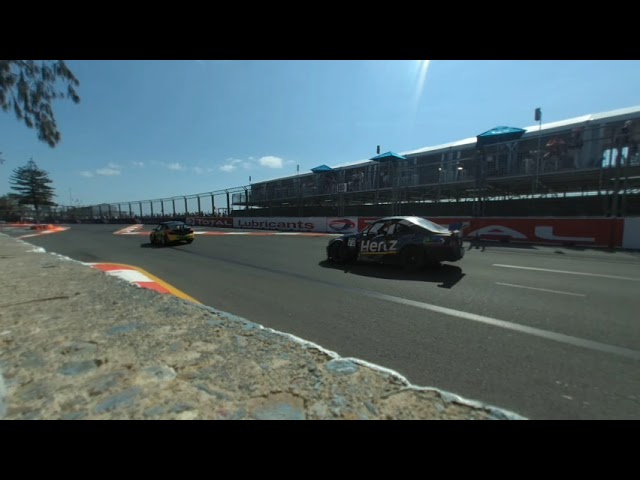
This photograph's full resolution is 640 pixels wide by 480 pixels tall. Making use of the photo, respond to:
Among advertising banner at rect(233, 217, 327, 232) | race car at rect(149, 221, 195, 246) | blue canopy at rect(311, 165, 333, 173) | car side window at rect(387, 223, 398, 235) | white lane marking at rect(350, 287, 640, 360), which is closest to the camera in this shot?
white lane marking at rect(350, 287, 640, 360)

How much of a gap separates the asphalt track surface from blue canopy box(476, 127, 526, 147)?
30.4 ft

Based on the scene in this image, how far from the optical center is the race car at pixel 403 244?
714cm

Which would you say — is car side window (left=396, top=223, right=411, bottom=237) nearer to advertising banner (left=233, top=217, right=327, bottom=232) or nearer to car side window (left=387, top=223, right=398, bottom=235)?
car side window (left=387, top=223, right=398, bottom=235)

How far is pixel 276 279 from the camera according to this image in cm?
700

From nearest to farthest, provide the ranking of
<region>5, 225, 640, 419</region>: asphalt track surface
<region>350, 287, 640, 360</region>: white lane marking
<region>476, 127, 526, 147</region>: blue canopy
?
1. <region>5, 225, 640, 419</region>: asphalt track surface
2. <region>350, 287, 640, 360</region>: white lane marking
3. <region>476, 127, 526, 147</region>: blue canopy

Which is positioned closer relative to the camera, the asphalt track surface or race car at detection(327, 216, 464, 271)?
the asphalt track surface

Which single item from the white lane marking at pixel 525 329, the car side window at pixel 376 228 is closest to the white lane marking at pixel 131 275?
the white lane marking at pixel 525 329

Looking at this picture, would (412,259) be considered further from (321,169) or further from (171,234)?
(321,169)

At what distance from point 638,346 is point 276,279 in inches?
230

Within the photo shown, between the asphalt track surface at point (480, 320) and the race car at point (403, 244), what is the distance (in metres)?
0.36

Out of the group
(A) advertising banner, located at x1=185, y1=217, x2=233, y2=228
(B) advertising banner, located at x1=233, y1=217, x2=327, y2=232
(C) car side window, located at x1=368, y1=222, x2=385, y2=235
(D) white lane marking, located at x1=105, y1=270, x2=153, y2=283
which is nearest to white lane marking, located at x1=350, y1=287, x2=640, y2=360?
(C) car side window, located at x1=368, y1=222, x2=385, y2=235

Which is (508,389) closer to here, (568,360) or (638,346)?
(568,360)

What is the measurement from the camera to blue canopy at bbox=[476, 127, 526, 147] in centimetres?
1539
